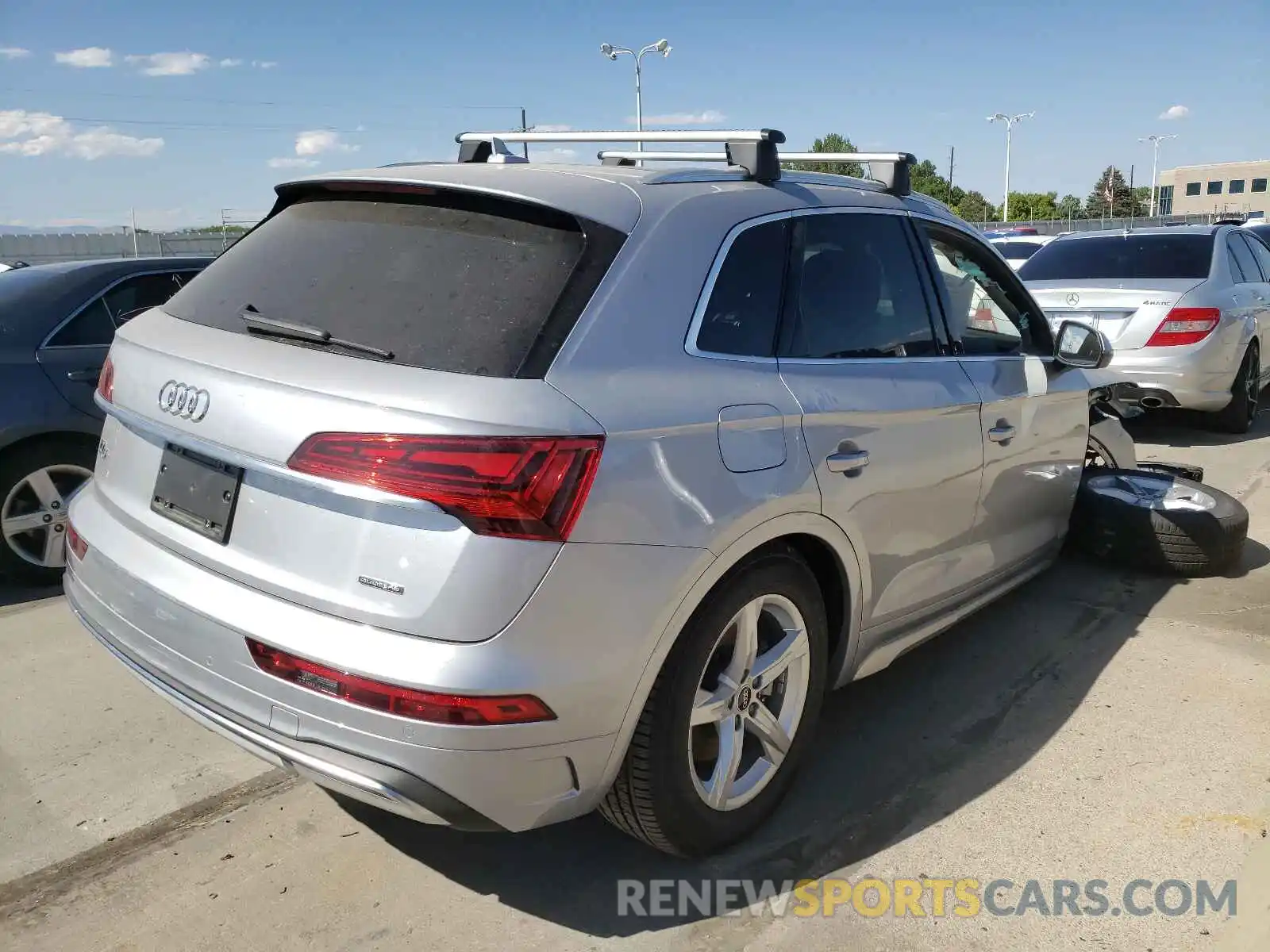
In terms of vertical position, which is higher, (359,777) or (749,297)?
(749,297)

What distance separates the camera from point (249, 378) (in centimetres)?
237

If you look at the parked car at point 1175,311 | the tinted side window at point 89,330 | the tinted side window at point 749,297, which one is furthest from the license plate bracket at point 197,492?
the parked car at point 1175,311

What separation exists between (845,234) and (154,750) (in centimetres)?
276

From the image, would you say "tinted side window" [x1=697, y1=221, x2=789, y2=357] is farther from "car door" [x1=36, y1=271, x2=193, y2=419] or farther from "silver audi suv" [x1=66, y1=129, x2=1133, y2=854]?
"car door" [x1=36, y1=271, x2=193, y2=419]

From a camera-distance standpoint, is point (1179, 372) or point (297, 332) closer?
point (297, 332)

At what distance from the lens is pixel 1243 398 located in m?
8.24

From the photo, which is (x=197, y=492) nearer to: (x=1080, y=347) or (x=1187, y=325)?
(x=1080, y=347)

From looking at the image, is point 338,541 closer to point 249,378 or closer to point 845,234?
point 249,378

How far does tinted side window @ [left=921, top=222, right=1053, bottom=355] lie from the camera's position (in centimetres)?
380

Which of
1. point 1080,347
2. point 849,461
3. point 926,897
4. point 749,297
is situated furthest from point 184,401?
point 1080,347

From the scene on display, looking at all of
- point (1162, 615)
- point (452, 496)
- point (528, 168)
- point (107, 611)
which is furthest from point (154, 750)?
point (1162, 615)

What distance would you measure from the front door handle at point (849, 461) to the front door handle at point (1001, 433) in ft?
3.05

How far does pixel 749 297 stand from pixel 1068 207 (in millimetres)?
108426

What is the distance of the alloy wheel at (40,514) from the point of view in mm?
4836
